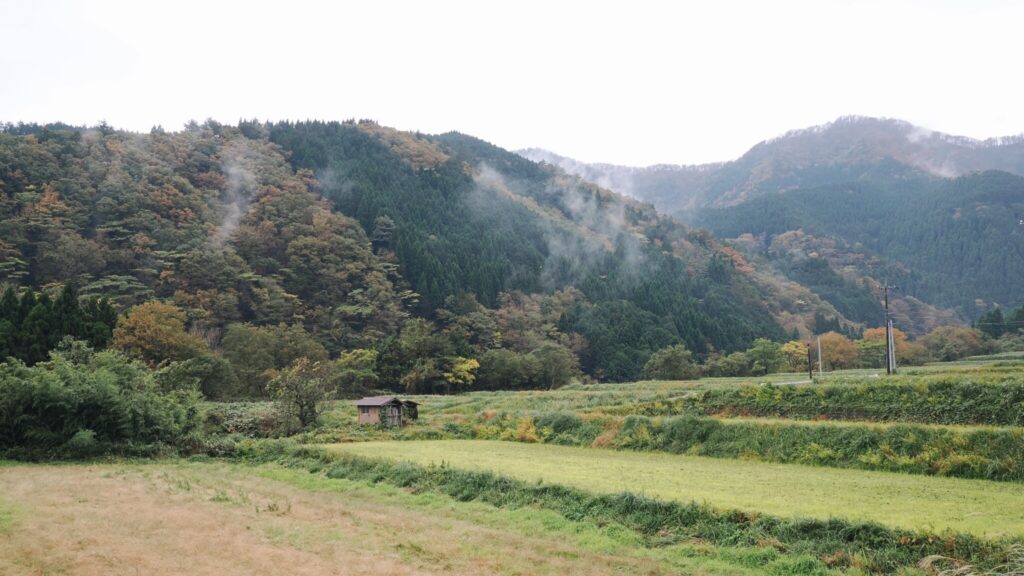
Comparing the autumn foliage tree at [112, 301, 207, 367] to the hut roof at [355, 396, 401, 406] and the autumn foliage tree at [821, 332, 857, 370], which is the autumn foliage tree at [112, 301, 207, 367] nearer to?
the hut roof at [355, 396, 401, 406]

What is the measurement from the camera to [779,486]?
17859mm

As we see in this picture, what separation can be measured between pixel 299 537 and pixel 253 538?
35.6 inches

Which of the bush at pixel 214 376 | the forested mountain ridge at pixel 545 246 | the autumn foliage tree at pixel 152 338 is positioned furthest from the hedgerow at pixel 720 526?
the forested mountain ridge at pixel 545 246

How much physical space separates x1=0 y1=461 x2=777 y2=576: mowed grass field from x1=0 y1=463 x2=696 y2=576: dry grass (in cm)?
3

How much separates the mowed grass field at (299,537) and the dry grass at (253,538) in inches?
1.1

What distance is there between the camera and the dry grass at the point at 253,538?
39.0 ft

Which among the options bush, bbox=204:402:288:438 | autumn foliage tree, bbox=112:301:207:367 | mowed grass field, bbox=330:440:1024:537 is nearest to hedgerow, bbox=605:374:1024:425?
mowed grass field, bbox=330:440:1024:537

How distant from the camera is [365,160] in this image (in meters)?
126

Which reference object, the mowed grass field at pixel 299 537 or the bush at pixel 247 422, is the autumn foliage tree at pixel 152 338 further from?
the mowed grass field at pixel 299 537

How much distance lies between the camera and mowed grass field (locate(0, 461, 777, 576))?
11.9 meters

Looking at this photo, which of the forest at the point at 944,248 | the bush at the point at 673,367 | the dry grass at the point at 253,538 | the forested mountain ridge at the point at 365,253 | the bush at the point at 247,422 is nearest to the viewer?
the dry grass at the point at 253,538

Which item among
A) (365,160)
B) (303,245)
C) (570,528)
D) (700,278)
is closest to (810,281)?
(700,278)

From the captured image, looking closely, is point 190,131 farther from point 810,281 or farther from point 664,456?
point 810,281

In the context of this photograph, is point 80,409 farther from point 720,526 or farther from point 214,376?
Result: point 720,526
